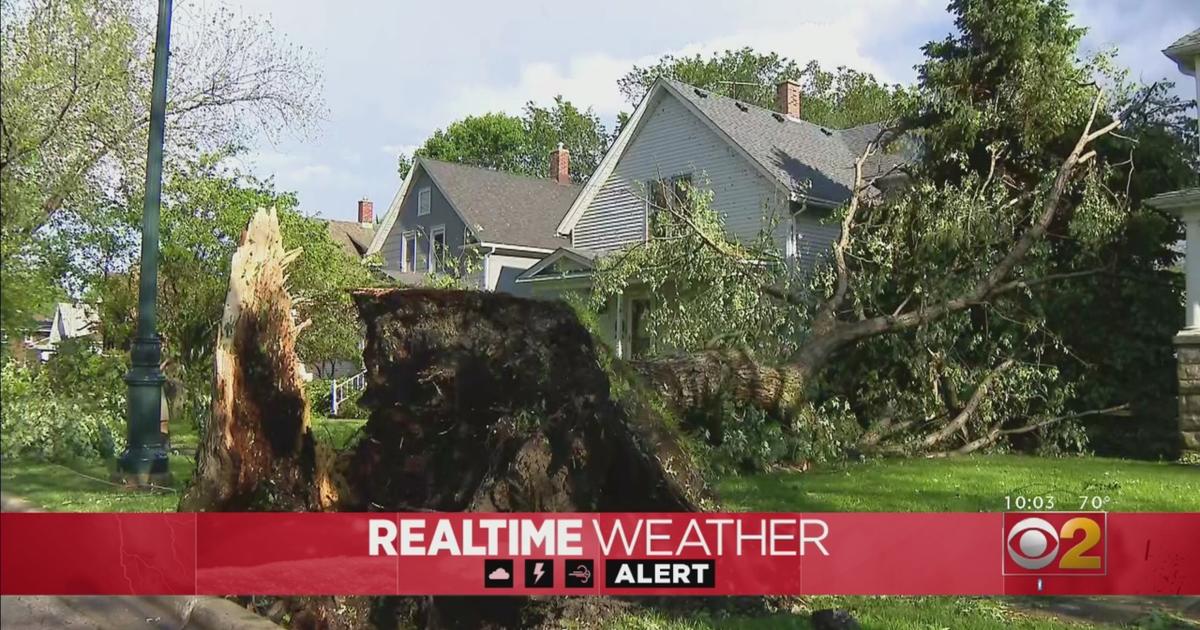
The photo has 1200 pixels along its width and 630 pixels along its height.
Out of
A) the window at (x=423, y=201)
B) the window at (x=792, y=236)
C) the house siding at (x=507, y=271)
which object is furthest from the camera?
the window at (x=792, y=236)

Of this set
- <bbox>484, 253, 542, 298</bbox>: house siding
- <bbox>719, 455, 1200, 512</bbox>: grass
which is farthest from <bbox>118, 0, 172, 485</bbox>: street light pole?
<bbox>719, 455, 1200, 512</bbox>: grass

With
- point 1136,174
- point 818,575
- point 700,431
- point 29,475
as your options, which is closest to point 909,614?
point 818,575

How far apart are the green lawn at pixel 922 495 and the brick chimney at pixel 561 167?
0.78 m

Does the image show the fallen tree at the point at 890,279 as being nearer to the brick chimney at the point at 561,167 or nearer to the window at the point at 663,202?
the window at the point at 663,202

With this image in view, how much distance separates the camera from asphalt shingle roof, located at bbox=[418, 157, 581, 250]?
172cm

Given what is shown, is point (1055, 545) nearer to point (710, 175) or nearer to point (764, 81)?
point (764, 81)

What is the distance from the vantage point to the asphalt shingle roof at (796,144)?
7.38 ft

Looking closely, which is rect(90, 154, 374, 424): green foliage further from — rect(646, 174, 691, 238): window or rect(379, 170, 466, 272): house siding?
rect(646, 174, 691, 238): window

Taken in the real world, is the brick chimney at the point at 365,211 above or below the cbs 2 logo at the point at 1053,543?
→ above

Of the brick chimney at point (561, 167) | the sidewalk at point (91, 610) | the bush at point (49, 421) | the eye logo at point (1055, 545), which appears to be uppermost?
the brick chimney at point (561, 167)

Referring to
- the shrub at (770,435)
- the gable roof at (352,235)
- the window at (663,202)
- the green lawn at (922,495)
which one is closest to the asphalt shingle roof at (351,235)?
the gable roof at (352,235)

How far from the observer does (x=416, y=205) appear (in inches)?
66.9

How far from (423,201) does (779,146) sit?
1.40m

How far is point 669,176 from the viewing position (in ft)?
8.84
